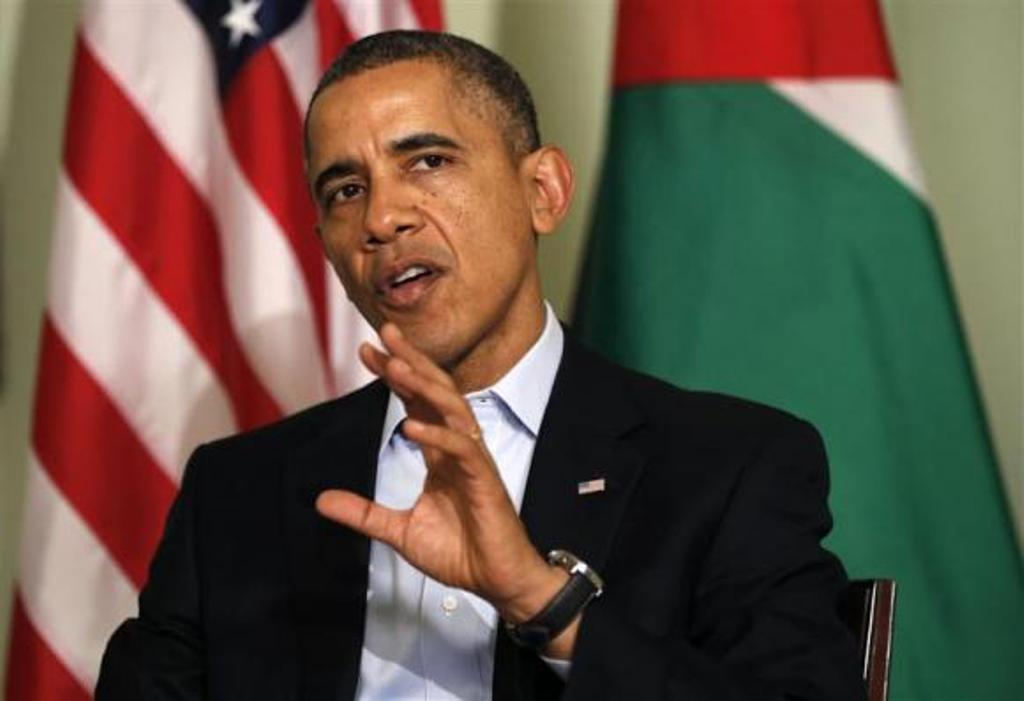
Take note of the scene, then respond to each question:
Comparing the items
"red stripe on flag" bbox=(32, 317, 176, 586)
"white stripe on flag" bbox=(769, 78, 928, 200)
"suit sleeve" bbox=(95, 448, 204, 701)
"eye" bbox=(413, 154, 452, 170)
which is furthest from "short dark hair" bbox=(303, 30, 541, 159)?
"red stripe on flag" bbox=(32, 317, 176, 586)

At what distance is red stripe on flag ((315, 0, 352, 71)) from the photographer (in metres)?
2.75

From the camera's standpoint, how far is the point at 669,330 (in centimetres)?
256

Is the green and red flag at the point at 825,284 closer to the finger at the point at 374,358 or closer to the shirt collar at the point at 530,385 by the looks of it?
the shirt collar at the point at 530,385

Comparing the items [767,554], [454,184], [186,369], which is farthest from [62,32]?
[767,554]

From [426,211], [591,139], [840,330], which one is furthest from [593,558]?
[591,139]

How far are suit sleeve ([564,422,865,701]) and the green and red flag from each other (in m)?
0.72

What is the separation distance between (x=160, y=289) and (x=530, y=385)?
98 cm

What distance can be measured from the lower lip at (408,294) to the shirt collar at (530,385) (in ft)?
0.42

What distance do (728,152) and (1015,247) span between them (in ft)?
2.07

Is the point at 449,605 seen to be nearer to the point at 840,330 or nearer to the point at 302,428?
the point at 302,428

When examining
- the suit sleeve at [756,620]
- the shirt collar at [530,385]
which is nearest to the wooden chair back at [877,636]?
the suit sleeve at [756,620]

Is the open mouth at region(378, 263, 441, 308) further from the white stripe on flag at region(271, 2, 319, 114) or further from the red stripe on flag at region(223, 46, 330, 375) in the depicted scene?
the white stripe on flag at region(271, 2, 319, 114)

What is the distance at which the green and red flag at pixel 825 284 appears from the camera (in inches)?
96.0

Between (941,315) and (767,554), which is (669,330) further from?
(767,554)
